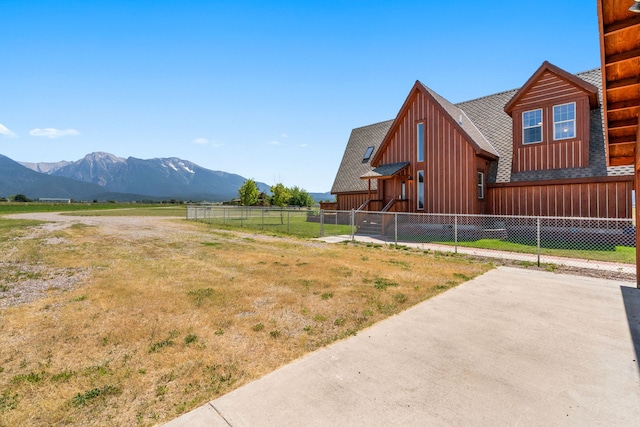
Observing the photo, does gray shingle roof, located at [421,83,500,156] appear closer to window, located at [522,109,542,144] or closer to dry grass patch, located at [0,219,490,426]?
window, located at [522,109,542,144]

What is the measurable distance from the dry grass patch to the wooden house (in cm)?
814

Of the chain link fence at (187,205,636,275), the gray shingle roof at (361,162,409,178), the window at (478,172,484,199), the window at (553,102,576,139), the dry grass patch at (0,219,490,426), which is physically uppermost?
the window at (553,102,576,139)

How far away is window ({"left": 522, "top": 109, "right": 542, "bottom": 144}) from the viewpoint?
14.9 meters

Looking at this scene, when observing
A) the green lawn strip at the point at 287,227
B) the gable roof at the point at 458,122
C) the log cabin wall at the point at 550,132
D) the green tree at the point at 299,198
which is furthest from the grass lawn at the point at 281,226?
the green tree at the point at 299,198

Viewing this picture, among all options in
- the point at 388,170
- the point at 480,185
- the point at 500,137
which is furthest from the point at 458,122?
the point at 388,170

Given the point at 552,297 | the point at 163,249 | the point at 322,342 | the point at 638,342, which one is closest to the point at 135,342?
the point at 322,342

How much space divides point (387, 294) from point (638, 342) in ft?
11.5

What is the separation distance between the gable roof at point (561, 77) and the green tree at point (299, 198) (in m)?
47.6

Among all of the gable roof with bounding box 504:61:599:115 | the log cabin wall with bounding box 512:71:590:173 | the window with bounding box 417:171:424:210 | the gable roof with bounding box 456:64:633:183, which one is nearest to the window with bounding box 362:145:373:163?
the gable roof with bounding box 456:64:633:183

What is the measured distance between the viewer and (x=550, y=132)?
14.5 metres

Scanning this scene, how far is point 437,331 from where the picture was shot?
A: 430cm

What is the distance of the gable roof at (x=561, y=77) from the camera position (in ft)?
43.8

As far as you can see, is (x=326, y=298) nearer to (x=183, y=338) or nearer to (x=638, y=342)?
(x=183, y=338)

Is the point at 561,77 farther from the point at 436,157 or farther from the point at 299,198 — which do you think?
the point at 299,198
